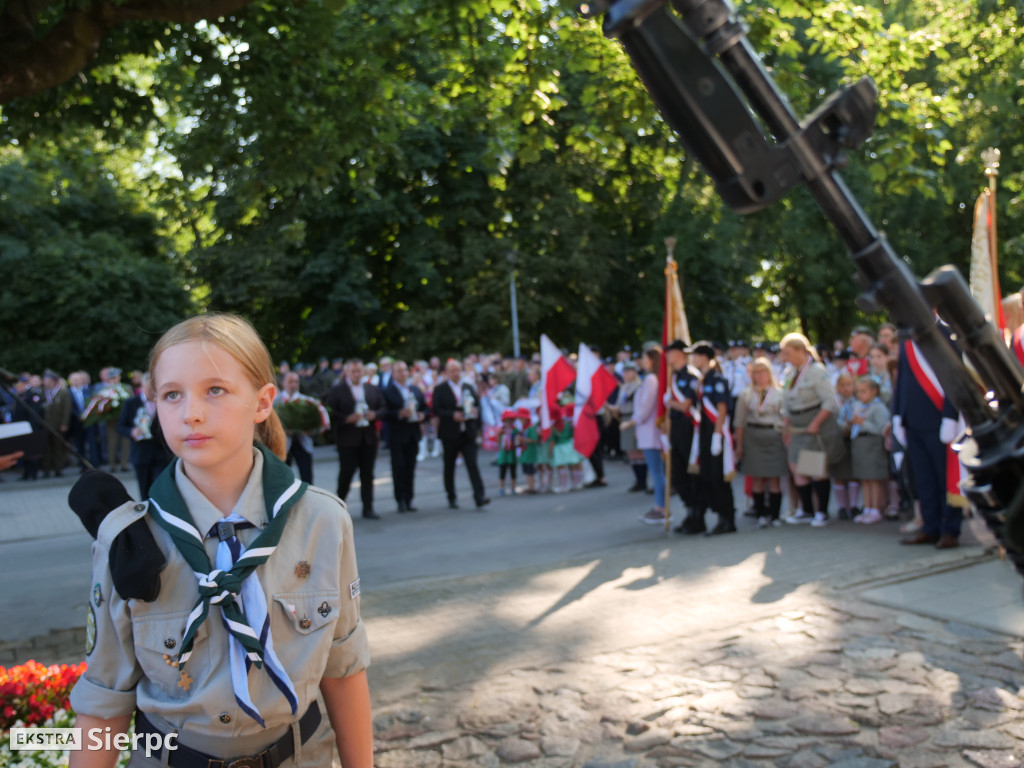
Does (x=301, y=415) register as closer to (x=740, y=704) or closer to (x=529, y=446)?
(x=529, y=446)

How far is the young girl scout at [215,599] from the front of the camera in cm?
207

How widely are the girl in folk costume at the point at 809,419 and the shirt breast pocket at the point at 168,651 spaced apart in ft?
31.5

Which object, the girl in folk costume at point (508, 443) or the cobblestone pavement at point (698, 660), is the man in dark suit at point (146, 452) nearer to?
the cobblestone pavement at point (698, 660)

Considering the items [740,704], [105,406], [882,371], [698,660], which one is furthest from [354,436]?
[740,704]

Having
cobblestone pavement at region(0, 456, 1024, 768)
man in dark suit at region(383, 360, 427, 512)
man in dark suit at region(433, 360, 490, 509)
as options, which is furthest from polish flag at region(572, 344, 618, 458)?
cobblestone pavement at region(0, 456, 1024, 768)

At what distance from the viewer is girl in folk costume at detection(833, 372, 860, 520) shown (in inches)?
445

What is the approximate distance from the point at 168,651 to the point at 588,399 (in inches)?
491

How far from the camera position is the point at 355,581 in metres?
2.33

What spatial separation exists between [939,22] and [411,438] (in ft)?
31.4

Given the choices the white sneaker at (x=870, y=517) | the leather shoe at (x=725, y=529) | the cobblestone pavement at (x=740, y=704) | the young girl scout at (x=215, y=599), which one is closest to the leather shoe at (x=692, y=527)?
the leather shoe at (x=725, y=529)

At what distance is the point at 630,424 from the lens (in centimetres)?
1418

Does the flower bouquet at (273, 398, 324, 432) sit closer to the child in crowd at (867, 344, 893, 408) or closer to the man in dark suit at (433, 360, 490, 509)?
the man in dark suit at (433, 360, 490, 509)

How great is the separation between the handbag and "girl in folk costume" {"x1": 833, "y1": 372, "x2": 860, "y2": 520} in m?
0.42

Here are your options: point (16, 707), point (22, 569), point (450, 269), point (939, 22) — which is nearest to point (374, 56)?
point (22, 569)
